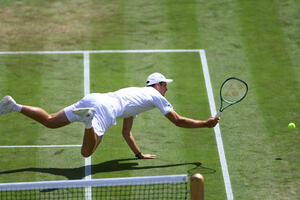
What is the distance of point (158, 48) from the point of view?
17625mm

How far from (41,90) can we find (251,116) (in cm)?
491

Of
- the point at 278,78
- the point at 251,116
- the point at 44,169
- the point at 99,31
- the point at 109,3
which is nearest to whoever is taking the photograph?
the point at 44,169

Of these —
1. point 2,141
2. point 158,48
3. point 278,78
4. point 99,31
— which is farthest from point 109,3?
point 2,141

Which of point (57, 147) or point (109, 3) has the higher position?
point (109, 3)

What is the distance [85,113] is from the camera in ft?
39.0

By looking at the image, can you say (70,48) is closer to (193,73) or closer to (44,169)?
(193,73)

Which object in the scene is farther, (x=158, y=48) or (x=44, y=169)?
(x=158, y=48)

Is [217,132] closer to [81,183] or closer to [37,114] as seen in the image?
[37,114]

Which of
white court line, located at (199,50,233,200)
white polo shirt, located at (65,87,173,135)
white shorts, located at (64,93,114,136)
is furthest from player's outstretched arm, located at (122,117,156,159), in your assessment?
white court line, located at (199,50,233,200)

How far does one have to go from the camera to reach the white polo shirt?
12586mm

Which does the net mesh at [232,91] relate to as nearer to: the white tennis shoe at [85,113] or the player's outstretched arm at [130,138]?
the player's outstretched arm at [130,138]

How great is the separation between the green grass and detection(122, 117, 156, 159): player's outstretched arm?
148 mm

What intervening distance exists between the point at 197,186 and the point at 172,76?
7771 millimetres

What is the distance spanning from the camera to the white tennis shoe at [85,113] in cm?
1182
